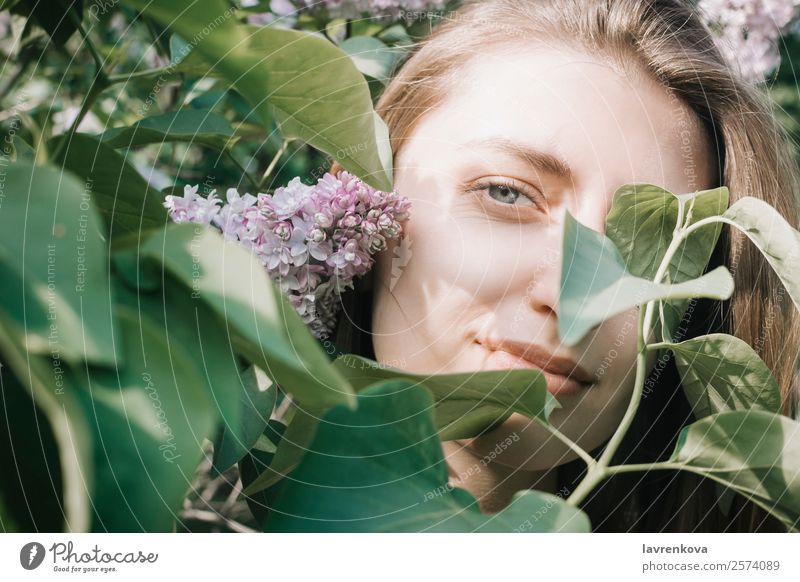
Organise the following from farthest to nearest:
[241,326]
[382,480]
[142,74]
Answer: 1. [142,74]
2. [382,480]
3. [241,326]

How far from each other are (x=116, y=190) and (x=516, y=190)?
194 millimetres

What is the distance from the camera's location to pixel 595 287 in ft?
0.81

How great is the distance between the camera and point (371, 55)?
1.35ft

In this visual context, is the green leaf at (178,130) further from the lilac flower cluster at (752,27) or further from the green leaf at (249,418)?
the lilac flower cluster at (752,27)

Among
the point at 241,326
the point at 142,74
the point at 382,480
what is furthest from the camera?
the point at 142,74

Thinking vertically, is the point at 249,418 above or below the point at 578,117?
below

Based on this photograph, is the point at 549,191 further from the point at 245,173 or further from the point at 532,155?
the point at 245,173

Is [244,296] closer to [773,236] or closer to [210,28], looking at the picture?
[210,28]

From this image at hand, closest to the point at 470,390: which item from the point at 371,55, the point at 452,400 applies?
the point at 452,400

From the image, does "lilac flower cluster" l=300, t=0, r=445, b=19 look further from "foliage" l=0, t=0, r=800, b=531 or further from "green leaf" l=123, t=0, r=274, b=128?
"green leaf" l=123, t=0, r=274, b=128

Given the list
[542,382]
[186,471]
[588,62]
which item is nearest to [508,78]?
[588,62]

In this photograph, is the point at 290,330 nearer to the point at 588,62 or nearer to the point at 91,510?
the point at 91,510

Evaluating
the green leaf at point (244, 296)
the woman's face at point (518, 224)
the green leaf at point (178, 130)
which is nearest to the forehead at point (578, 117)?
the woman's face at point (518, 224)

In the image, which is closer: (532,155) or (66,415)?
(66,415)
